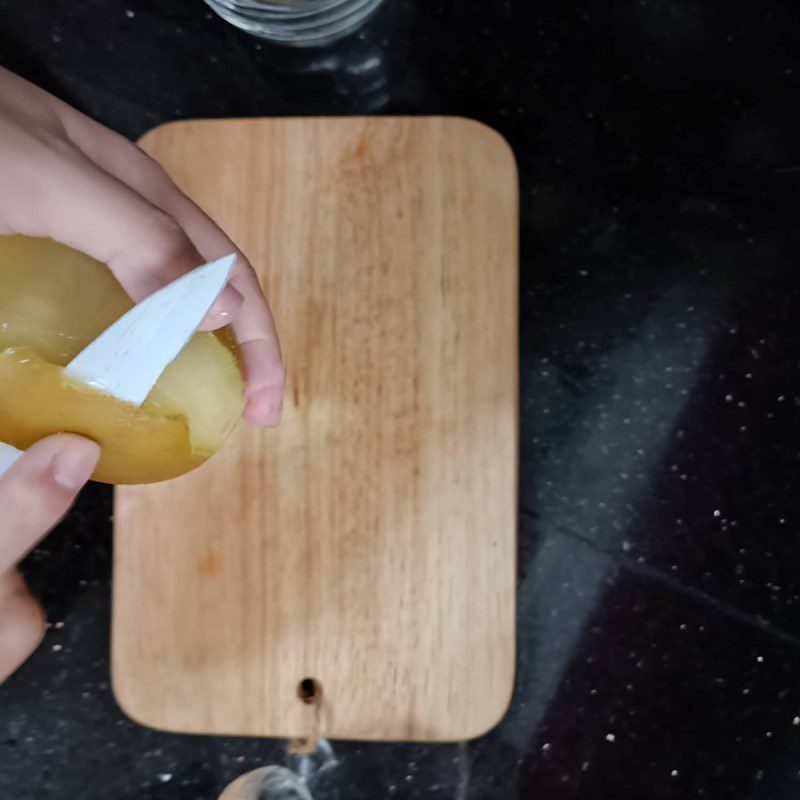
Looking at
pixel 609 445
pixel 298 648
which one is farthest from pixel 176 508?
pixel 609 445

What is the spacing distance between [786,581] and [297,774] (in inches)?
18.8

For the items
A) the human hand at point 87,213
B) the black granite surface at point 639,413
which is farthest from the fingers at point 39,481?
the black granite surface at point 639,413

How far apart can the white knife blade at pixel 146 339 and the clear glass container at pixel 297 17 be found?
0.40 metres

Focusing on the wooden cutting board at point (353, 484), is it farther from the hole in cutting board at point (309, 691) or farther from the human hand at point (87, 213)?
the human hand at point (87, 213)

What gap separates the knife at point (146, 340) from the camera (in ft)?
1.61

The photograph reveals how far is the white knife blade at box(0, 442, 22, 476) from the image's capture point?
59 centimetres

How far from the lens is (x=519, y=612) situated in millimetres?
764

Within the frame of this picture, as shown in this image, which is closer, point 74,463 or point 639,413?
point 74,463

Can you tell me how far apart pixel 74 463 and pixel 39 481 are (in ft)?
0.08

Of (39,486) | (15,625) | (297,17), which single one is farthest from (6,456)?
(297,17)

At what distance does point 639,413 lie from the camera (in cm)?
76

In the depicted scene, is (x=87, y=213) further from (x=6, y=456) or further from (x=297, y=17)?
(x=297, y=17)

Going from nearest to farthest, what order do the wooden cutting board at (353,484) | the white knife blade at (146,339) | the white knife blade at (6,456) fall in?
the white knife blade at (146,339) < the white knife blade at (6,456) < the wooden cutting board at (353,484)

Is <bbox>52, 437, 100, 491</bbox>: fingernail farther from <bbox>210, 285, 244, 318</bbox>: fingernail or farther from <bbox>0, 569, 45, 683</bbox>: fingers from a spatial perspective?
<bbox>0, 569, 45, 683</bbox>: fingers
